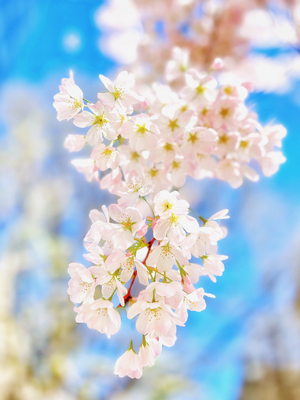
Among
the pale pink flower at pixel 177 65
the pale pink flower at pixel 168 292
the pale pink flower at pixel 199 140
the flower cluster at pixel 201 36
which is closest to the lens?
the pale pink flower at pixel 168 292

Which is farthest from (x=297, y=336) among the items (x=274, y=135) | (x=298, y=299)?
(x=274, y=135)

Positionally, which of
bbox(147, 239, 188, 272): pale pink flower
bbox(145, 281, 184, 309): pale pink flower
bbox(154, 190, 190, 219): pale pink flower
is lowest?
bbox(145, 281, 184, 309): pale pink flower

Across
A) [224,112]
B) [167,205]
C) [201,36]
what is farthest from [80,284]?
[201,36]

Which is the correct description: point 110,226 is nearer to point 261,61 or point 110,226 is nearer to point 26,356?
point 261,61

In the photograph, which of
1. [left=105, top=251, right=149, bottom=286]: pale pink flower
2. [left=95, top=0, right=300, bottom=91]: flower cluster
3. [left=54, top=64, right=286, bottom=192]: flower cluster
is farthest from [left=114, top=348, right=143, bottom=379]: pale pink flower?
[left=95, top=0, right=300, bottom=91]: flower cluster

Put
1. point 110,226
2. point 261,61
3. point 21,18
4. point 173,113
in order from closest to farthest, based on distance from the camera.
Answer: point 110,226 → point 173,113 → point 261,61 → point 21,18

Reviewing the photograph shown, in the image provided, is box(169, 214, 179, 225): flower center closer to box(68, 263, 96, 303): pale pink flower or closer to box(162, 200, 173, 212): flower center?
box(162, 200, 173, 212): flower center

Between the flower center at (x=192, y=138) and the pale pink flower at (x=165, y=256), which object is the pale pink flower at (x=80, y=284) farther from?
the flower center at (x=192, y=138)

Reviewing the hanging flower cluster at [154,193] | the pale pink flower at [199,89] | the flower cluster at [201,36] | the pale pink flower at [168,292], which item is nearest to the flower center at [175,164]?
the hanging flower cluster at [154,193]
